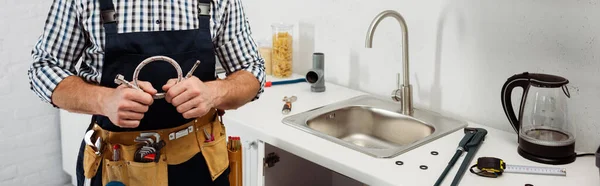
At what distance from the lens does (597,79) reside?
166 cm

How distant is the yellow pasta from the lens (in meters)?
2.49

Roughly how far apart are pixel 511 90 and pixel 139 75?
101cm

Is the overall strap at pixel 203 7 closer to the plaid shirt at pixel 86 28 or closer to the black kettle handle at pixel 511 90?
the plaid shirt at pixel 86 28

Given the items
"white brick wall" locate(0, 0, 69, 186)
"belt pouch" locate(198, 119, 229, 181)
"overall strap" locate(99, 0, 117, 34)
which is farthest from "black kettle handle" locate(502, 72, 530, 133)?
"white brick wall" locate(0, 0, 69, 186)

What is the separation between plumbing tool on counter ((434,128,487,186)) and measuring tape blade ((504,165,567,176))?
0.11 meters

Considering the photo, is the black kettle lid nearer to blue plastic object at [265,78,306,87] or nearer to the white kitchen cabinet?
the white kitchen cabinet

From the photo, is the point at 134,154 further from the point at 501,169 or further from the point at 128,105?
the point at 501,169

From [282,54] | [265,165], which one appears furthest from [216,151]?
[282,54]

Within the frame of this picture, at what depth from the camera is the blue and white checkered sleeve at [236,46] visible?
1.55 m

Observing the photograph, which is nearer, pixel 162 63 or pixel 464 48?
pixel 162 63

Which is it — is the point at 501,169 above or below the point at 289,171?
above

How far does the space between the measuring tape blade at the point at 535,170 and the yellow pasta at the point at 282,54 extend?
1169mm

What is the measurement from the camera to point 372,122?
2139mm

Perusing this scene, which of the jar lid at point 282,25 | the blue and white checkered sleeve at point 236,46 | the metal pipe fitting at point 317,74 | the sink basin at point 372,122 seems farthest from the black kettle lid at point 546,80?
the jar lid at point 282,25
